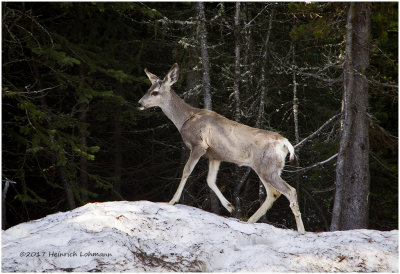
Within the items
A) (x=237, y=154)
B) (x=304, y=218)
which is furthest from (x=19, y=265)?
(x=304, y=218)

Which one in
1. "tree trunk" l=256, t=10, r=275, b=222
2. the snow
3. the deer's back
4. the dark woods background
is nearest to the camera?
the snow

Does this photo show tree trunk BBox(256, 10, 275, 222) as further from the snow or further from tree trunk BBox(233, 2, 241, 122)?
the snow

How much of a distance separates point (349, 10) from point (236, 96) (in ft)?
11.9

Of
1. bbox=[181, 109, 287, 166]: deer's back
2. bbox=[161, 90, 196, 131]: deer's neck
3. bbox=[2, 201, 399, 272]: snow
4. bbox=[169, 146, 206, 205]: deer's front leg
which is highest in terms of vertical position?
bbox=[161, 90, 196, 131]: deer's neck

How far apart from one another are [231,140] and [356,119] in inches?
144

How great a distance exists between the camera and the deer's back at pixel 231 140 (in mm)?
9711

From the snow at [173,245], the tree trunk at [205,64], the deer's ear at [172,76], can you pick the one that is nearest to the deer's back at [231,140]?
the deer's ear at [172,76]

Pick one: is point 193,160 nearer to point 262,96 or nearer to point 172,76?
point 172,76

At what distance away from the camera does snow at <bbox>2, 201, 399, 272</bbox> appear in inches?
283

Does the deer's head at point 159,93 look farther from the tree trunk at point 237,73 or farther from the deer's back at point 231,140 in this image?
the tree trunk at point 237,73

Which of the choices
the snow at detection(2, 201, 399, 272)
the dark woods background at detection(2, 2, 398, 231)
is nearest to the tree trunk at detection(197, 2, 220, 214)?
the dark woods background at detection(2, 2, 398, 231)

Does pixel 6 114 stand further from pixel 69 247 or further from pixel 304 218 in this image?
pixel 304 218

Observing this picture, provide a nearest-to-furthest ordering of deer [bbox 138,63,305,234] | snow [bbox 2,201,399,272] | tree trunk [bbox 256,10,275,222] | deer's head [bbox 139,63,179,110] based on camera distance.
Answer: snow [bbox 2,201,399,272] → deer [bbox 138,63,305,234] → deer's head [bbox 139,63,179,110] → tree trunk [bbox 256,10,275,222]

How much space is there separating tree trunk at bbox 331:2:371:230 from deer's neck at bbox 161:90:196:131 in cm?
334
